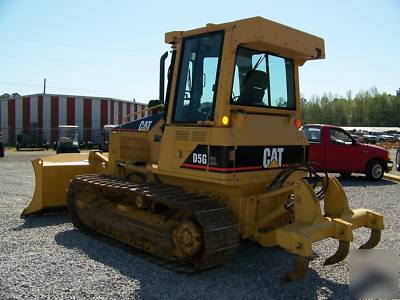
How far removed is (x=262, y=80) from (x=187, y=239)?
2.26 meters

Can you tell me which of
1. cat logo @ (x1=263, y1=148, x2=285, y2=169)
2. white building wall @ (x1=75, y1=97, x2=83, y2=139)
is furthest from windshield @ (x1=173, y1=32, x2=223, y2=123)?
white building wall @ (x1=75, y1=97, x2=83, y2=139)

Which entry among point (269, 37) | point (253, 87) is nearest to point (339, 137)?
point (253, 87)

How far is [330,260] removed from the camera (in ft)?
16.8

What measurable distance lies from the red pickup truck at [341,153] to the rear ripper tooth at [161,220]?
871cm

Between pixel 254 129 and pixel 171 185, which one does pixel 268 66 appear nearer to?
pixel 254 129

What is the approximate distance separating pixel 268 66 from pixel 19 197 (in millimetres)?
7159

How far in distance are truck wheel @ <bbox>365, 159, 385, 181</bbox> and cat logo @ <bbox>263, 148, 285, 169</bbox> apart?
994 centimetres

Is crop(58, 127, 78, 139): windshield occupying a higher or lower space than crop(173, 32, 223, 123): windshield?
lower

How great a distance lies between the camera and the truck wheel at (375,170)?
14.7m

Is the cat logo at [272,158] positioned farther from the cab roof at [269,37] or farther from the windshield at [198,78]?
the cab roof at [269,37]

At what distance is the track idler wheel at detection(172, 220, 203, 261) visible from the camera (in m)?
4.94

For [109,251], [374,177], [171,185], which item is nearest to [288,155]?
[171,185]

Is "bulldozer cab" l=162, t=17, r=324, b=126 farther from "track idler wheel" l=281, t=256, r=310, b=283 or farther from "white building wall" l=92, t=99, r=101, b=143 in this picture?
"white building wall" l=92, t=99, r=101, b=143

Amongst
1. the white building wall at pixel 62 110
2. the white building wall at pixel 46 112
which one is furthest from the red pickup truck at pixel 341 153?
the white building wall at pixel 46 112
